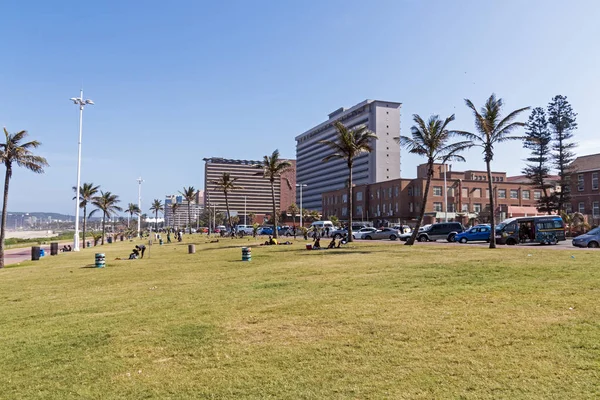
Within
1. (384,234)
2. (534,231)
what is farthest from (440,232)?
(534,231)

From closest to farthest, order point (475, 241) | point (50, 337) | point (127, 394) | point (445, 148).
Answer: point (127, 394) → point (50, 337) → point (445, 148) → point (475, 241)

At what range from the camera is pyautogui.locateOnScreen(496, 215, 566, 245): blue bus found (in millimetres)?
33344

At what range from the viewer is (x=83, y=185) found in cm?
6059

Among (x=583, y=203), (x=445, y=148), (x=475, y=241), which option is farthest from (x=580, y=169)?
(x=445, y=148)

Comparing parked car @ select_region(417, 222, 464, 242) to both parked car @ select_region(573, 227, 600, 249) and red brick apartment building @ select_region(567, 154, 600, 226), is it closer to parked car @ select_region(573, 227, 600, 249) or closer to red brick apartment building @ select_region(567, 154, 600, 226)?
parked car @ select_region(573, 227, 600, 249)

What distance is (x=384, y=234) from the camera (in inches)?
1948

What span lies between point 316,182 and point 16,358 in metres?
173

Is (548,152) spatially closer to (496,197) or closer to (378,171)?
(496,197)

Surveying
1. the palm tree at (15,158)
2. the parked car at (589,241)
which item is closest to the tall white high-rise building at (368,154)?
the parked car at (589,241)

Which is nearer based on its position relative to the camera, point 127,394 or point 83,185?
point 127,394

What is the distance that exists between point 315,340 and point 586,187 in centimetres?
7632

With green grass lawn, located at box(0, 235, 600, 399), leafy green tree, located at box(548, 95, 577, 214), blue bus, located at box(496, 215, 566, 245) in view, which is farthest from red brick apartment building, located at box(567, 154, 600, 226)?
green grass lawn, located at box(0, 235, 600, 399)

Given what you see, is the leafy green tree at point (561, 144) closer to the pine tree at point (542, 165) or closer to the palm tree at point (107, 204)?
the pine tree at point (542, 165)

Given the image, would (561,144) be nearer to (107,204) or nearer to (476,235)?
(476,235)
